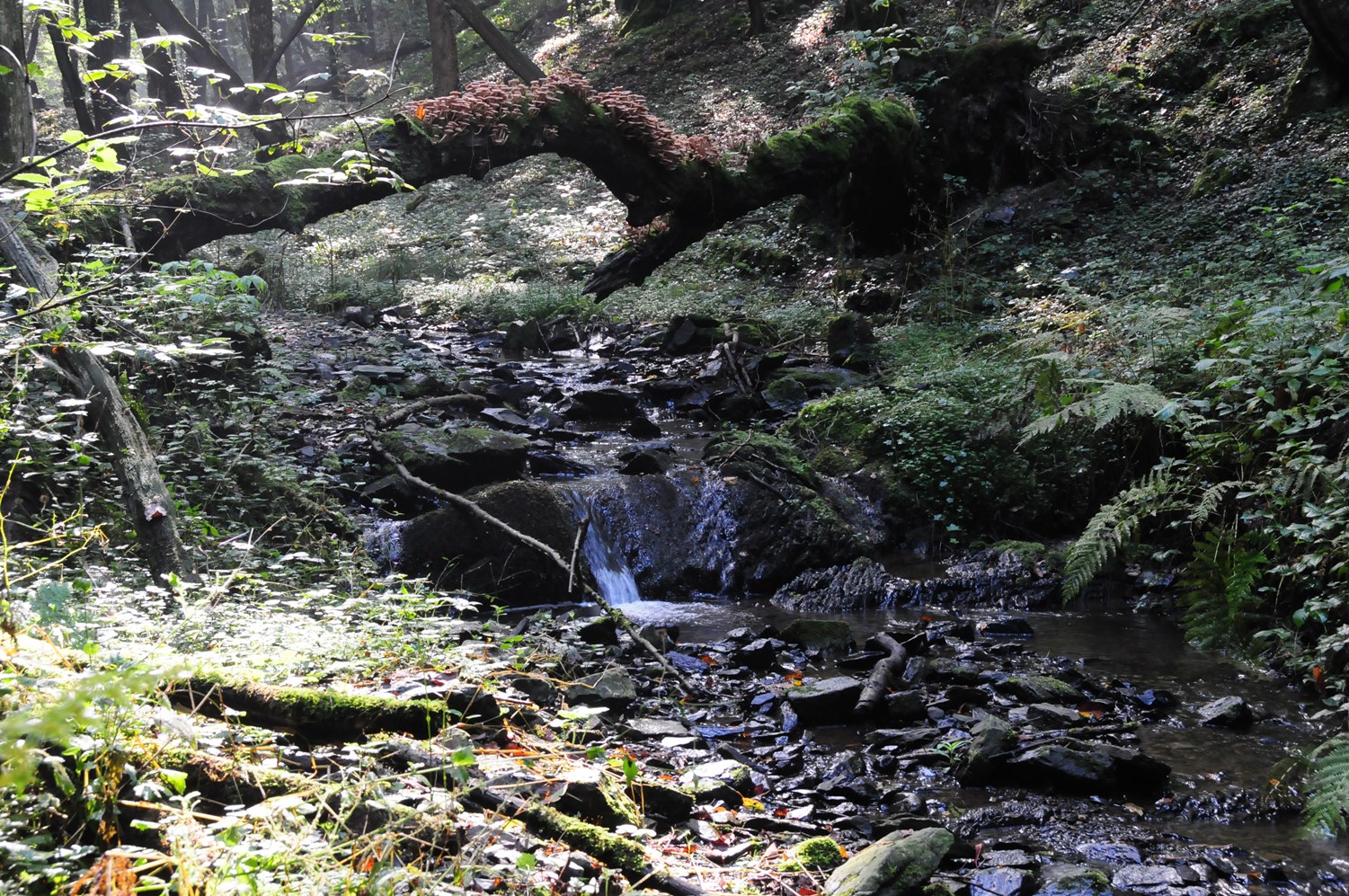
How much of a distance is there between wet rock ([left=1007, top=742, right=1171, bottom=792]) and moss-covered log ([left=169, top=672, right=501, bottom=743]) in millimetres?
2944

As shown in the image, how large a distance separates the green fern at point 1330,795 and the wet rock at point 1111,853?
71 centimetres

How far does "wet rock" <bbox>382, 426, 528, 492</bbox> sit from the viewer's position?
864 cm

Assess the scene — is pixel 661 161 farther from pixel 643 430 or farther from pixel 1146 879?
pixel 1146 879

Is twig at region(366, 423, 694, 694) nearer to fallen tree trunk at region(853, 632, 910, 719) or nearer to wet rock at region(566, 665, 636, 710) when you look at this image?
wet rock at region(566, 665, 636, 710)

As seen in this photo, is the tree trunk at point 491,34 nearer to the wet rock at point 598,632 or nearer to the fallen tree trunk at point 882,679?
the wet rock at point 598,632

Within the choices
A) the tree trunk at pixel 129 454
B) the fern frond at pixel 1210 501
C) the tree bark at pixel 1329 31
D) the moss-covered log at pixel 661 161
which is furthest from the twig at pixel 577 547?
the tree bark at pixel 1329 31

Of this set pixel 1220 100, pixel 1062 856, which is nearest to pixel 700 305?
pixel 1220 100

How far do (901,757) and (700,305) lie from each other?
11.8m

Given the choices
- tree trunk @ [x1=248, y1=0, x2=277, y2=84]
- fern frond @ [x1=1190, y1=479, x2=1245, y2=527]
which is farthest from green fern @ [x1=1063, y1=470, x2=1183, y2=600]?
tree trunk @ [x1=248, y1=0, x2=277, y2=84]

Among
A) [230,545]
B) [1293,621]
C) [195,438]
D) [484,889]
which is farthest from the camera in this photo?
[195,438]

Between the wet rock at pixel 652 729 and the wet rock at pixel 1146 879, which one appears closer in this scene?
the wet rock at pixel 1146 879

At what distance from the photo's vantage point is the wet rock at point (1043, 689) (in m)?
5.60

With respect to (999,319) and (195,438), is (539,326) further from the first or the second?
(195,438)

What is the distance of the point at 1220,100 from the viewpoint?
52.2 feet
